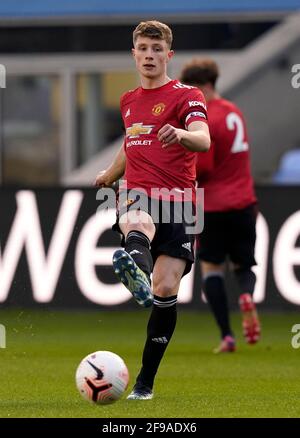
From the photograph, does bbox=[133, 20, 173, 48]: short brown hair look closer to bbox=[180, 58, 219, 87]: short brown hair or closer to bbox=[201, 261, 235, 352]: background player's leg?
bbox=[180, 58, 219, 87]: short brown hair

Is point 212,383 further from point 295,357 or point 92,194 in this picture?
point 92,194

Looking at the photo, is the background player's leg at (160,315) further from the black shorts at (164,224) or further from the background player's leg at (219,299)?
the background player's leg at (219,299)

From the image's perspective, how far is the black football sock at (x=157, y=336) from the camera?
809 cm

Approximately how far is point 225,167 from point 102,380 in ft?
13.5

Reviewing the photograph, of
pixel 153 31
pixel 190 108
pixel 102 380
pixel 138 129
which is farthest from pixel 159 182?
pixel 102 380

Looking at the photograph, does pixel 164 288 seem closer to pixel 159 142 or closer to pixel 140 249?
pixel 140 249

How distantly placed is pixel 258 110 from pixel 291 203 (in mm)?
6093

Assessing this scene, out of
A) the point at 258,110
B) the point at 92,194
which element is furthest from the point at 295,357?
the point at 258,110


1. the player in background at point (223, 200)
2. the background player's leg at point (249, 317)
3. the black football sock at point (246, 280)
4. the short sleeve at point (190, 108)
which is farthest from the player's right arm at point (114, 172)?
the black football sock at point (246, 280)

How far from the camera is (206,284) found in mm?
11609

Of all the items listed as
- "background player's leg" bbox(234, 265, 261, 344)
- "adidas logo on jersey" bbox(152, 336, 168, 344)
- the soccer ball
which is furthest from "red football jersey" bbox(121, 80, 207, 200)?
"background player's leg" bbox(234, 265, 261, 344)

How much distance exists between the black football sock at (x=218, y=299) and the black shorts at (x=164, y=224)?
337 centimetres

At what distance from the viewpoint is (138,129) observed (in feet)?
26.8

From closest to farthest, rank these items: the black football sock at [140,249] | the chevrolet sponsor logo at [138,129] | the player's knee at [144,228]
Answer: the black football sock at [140,249] → the player's knee at [144,228] → the chevrolet sponsor logo at [138,129]
